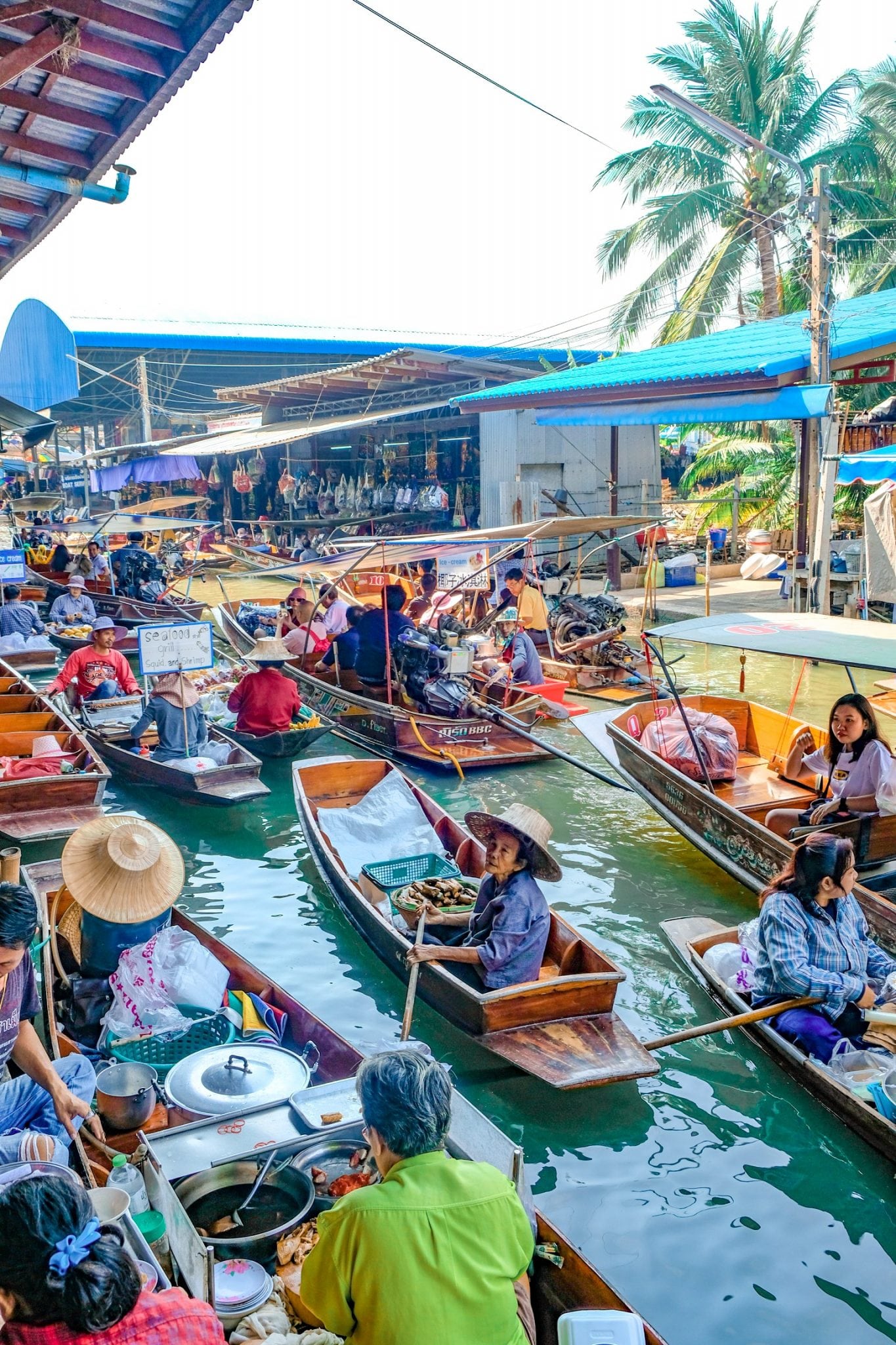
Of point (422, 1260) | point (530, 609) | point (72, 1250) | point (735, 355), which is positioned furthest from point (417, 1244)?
point (735, 355)

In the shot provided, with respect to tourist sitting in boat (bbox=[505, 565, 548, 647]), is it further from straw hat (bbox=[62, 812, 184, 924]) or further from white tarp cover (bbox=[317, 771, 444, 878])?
straw hat (bbox=[62, 812, 184, 924])

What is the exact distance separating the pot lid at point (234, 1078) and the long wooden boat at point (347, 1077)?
142mm

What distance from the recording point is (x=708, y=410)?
14844mm

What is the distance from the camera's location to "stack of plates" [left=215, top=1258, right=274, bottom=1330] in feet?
10.9

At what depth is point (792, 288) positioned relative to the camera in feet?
73.7

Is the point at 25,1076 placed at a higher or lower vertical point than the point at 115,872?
lower

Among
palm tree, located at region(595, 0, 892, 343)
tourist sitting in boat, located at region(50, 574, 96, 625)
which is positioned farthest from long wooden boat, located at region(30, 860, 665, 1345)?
palm tree, located at region(595, 0, 892, 343)

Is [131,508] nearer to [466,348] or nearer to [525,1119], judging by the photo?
[466,348]

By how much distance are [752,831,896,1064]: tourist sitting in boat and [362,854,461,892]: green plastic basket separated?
102 inches

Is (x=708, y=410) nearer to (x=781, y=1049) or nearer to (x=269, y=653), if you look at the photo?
(x=269, y=653)

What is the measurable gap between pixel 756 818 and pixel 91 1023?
16.4ft

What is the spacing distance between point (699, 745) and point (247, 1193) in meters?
5.79

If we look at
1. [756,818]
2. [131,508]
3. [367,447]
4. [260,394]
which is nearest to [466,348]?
[367,447]

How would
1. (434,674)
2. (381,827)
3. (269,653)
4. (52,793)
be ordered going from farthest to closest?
(434,674) → (269,653) → (52,793) → (381,827)
